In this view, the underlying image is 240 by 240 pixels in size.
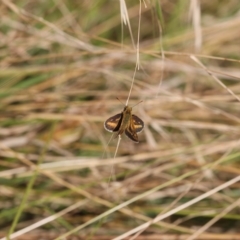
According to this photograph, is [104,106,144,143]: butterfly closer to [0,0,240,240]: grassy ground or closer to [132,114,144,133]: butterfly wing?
[132,114,144,133]: butterfly wing

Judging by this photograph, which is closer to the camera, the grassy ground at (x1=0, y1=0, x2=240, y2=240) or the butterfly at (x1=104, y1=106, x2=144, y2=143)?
the butterfly at (x1=104, y1=106, x2=144, y2=143)

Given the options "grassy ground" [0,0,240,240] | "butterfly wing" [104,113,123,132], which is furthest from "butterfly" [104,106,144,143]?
"grassy ground" [0,0,240,240]

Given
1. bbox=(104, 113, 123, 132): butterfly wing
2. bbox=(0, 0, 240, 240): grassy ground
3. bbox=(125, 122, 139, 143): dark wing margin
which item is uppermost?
bbox=(0, 0, 240, 240): grassy ground

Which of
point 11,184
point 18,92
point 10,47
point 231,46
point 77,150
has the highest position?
point 231,46

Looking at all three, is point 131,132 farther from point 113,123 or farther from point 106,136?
point 106,136

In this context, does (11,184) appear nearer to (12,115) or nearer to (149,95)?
(12,115)

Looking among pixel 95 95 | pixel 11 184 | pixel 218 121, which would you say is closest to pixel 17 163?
pixel 11 184

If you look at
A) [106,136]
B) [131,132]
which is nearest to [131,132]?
[131,132]

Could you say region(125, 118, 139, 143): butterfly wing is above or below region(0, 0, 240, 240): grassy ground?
below

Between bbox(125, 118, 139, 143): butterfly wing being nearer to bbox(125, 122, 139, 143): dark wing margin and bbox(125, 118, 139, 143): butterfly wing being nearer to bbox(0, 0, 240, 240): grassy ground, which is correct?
bbox(125, 122, 139, 143): dark wing margin
